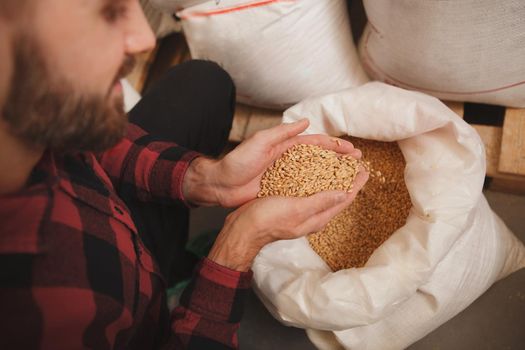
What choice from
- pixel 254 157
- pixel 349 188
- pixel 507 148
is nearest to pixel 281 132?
pixel 254 157

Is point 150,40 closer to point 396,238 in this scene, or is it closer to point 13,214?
point 13,214

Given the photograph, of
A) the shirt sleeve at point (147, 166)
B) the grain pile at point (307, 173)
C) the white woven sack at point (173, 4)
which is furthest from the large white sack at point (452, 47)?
the shirt sleeve at point (147, 166)

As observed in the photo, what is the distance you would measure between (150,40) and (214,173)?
0.31 m

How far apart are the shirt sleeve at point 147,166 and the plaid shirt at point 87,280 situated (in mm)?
14

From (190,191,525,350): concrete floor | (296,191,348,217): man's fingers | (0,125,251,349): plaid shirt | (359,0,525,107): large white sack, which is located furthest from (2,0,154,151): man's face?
(190,191,525,350): concrete floor

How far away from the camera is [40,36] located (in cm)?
52

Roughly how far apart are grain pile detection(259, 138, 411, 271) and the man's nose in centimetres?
38

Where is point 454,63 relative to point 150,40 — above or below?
below

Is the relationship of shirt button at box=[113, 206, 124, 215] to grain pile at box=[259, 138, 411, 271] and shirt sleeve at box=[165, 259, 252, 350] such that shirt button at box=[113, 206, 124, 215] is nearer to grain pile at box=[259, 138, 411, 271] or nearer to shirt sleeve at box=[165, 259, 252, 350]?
shirt sleeve at box=[165, 259, 252, 350]

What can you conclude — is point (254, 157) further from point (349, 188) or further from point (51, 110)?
point (51, 110)

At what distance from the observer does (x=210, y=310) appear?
71cm

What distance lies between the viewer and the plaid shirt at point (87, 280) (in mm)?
557

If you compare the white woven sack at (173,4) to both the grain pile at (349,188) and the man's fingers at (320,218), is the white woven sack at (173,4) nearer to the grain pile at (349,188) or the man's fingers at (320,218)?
the grain pile at (349,188)

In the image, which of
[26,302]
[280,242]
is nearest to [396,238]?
[280,242]
